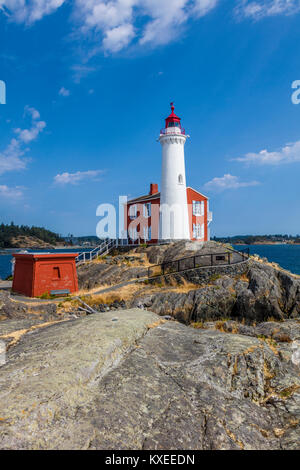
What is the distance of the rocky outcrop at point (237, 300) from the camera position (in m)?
18.8

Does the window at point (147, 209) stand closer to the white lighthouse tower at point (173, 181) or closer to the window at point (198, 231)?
the white lighthouse tower at point (173, 181)

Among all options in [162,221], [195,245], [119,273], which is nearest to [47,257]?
[119,273]

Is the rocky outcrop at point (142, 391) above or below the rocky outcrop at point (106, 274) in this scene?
above

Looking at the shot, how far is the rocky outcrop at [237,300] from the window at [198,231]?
17193mm

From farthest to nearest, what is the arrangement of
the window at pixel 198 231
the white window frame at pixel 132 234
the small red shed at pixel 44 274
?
the white window frame at pixel 132 234 → the window at pixel 198 231 → the small red shed at pixel 44 274

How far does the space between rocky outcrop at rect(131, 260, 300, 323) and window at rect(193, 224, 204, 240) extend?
17193 millimetres

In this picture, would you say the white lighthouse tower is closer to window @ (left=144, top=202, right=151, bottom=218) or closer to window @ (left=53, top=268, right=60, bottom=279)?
window @ (left=144, top=202, right=151, bottom=218)

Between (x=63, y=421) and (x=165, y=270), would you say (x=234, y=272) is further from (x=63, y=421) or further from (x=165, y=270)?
(x=63, y=421)

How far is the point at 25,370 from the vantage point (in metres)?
4.92

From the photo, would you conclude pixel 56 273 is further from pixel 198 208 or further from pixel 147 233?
pixel 198 208

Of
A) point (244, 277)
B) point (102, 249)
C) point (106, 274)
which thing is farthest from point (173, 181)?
point (244, 277)

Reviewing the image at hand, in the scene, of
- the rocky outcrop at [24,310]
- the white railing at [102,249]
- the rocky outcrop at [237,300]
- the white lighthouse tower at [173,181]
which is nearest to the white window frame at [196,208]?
the white lighthouse tower at [173,181]

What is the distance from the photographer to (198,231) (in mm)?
38594

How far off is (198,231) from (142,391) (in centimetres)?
3435
